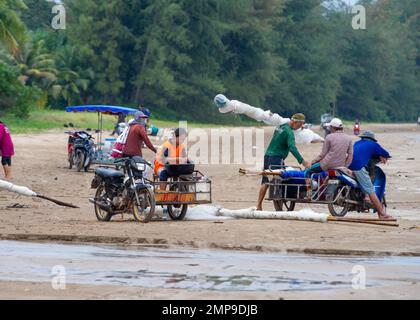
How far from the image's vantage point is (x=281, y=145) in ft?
63.3

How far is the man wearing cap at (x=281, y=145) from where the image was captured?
19.0m

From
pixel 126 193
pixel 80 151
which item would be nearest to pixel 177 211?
pixel 126 193

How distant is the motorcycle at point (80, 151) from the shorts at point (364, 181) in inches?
534

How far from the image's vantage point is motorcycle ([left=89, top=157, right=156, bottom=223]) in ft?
56.9

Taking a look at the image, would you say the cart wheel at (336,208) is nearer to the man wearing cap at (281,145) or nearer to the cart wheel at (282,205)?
the man wearing cap at (281,145)

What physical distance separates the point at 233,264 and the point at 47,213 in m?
6.85

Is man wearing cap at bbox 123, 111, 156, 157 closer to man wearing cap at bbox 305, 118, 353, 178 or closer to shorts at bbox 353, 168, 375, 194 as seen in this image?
man wearing cap at bbox 305, 118, 353, 178

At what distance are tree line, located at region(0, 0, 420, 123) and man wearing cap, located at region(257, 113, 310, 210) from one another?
3473 cm

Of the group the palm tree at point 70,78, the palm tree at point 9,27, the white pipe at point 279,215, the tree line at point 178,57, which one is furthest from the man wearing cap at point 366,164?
the palm tree at point 70,78

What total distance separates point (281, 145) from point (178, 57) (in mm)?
59772

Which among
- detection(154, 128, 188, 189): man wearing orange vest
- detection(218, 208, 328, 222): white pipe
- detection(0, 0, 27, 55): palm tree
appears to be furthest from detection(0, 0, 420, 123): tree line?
detection(218, 208, 328, 222): white pipe

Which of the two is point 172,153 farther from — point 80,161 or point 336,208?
point 80,161
